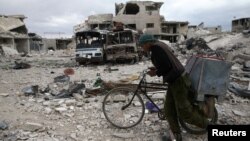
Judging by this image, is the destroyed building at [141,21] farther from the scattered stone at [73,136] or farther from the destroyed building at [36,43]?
the scattered stone at [73,136]

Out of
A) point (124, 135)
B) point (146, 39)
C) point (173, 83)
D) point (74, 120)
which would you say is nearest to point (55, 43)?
point (74, 120)

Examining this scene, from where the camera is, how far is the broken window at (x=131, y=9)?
54.0 metres

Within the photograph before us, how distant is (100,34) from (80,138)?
1374 centimetres

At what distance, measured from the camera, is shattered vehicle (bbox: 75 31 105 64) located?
18.4 m

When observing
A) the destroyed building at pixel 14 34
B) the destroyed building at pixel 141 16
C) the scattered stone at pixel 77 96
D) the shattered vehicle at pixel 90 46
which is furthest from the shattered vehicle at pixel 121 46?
the destroyed building at pixel 141 16

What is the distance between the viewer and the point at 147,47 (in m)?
4.51

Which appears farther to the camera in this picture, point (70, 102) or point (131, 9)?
point (131, 9)

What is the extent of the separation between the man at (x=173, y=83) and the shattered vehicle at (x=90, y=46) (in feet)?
45.4

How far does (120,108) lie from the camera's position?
5.66m

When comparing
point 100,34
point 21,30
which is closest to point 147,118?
point 100,34

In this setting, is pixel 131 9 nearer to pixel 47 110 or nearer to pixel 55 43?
pixel 55 43

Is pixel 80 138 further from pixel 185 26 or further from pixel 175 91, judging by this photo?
pixel 185 26

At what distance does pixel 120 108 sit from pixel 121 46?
1269 cm

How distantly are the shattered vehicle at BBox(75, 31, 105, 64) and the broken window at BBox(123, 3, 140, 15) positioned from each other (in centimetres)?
3660
